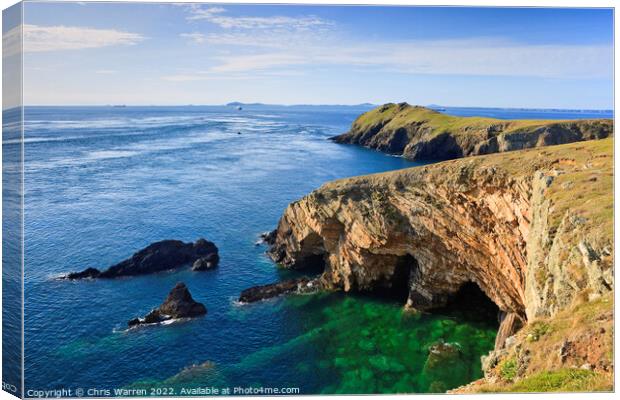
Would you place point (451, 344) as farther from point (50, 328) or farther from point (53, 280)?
point (53, 280)

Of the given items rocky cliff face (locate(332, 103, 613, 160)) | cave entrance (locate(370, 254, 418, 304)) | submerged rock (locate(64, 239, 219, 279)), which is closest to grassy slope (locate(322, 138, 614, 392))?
cave entrance (locate(370, 254, 418, 304))

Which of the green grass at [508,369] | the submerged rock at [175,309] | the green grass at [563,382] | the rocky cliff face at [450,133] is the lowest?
the submerged rock at [175,309]

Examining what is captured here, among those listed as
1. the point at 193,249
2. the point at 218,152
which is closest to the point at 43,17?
the point at 193,249

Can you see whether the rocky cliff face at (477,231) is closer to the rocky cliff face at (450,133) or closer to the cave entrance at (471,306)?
the cave entrance at (471,306)

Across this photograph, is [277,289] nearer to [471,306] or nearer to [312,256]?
[312,256]

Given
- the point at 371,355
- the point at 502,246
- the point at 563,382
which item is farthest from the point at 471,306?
the point at 563,382

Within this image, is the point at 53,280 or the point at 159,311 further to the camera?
the point at 53,280

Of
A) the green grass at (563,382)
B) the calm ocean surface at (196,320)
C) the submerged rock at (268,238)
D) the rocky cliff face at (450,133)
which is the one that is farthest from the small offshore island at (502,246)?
the rocky cliff face at (450,133)
